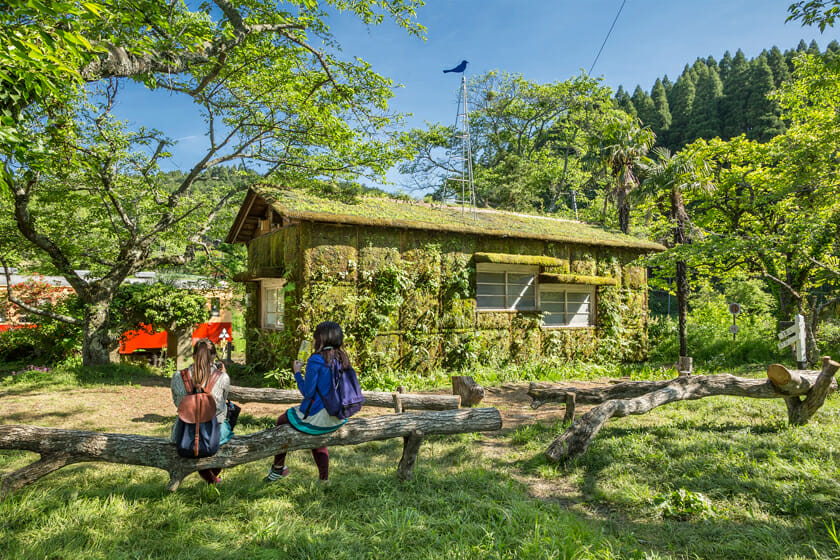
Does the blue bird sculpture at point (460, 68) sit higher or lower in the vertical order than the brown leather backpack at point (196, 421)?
higher

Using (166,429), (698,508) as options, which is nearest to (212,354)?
(166,429)

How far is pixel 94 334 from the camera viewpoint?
11.5 m

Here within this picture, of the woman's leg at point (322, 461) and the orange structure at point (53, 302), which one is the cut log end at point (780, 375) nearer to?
the woman's leg at point (322, 461)

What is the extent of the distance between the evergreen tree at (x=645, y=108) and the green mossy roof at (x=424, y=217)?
31.9 metres

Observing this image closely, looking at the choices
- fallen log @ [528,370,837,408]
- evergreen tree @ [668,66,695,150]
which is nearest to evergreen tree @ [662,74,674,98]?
evergreen tree @ [668,66,695,150]

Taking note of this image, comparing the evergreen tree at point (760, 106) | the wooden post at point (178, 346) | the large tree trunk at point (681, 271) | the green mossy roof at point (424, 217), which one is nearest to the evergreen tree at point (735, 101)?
the evergreen tree at point (760, 106)

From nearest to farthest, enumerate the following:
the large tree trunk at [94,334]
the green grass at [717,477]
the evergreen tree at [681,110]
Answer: the green grass at [717,477], the large tree trunk at [94,334], the evergreen tree at [681,110]

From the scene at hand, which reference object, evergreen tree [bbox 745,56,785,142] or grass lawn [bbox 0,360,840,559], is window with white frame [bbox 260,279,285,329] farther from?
evergreen tree [bbox 745,56,785,142]

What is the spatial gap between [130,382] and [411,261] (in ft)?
24.6

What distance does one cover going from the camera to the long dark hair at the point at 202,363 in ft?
12.8

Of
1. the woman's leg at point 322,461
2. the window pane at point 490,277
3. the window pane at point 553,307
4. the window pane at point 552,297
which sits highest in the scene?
the window pane at point 490,277

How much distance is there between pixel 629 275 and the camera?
14047 millimetres

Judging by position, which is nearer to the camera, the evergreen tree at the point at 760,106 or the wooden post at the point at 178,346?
the wooden post at the point at 178,346

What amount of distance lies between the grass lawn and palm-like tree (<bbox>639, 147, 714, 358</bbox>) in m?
9.05
